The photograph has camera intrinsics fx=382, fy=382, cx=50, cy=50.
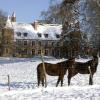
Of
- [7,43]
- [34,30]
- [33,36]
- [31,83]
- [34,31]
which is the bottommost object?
[7,43]

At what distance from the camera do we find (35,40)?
10412cm

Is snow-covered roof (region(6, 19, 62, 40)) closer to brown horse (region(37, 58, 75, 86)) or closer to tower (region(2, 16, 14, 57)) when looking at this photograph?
tower (region(2, 16, 14, 57))

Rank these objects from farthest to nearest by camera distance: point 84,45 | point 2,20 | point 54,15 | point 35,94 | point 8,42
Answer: point 8,42, point 2,20, point 84,45, point 54,15, point 35,94

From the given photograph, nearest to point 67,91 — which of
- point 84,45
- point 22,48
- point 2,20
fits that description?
point 84,45

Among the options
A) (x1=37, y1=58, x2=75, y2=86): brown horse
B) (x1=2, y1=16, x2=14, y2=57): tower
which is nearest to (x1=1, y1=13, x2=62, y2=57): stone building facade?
(x1=2, y1=16, x2=14, y2=57): tower

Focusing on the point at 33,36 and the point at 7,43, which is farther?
the point at 33,36

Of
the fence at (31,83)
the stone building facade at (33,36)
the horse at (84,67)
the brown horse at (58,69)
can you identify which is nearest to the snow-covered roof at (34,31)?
the stone building facade at (33,36)

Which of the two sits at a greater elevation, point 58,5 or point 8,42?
point 58,5

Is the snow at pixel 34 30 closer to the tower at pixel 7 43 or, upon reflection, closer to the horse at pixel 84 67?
the tower at pixel 7 43

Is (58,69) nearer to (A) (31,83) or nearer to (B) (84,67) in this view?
(B) (84,67)

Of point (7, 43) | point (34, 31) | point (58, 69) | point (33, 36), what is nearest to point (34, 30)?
point (34, 31)

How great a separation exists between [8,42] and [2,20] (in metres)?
12.5

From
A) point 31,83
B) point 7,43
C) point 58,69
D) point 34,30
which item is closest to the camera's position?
point 58,69

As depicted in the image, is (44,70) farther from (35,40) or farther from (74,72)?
(35,40)
